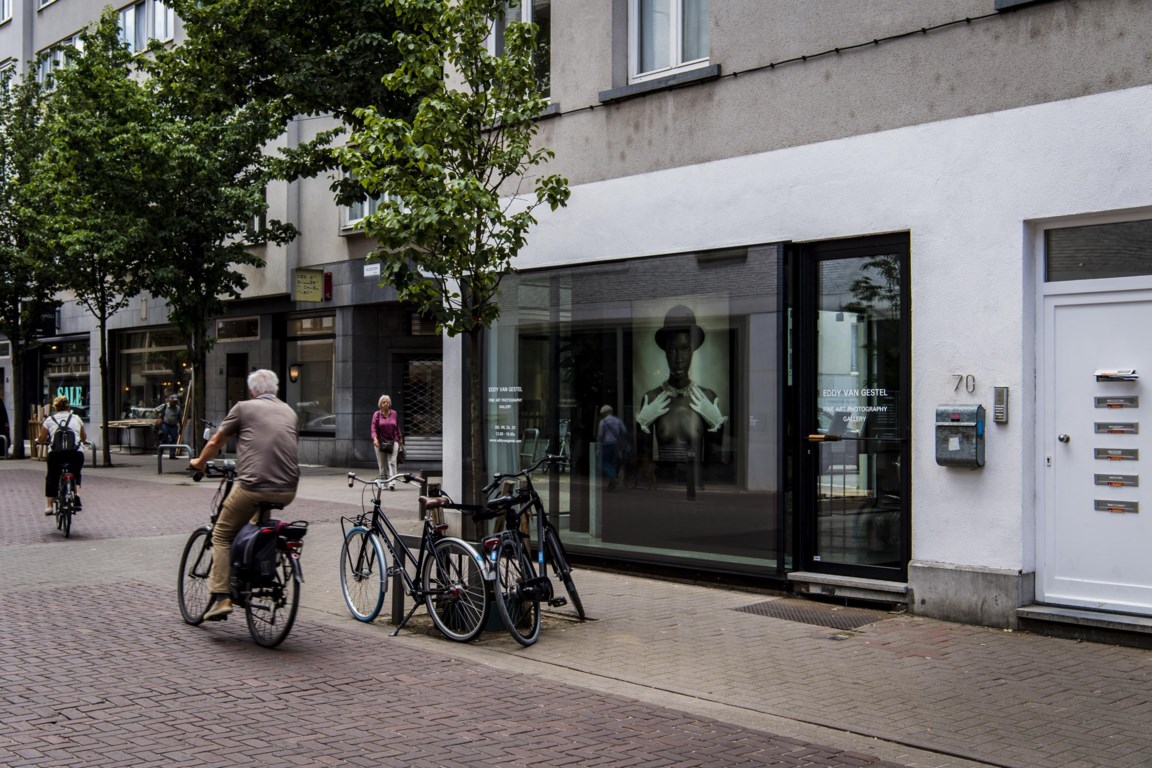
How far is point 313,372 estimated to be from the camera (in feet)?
92.5

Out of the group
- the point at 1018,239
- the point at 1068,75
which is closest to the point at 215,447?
the point at 1018,239

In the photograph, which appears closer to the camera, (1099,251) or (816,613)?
(1099,251)

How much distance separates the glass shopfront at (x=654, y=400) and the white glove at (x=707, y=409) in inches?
0.4

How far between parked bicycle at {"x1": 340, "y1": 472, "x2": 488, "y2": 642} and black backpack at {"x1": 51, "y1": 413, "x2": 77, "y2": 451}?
7694 mm

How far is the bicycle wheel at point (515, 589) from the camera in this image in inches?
316

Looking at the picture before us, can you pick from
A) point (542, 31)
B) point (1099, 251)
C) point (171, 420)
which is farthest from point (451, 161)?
point (171, 420)

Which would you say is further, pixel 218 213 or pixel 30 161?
pixel 30 161

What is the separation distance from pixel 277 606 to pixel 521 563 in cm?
165

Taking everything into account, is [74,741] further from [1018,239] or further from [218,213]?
Result: [218,213]

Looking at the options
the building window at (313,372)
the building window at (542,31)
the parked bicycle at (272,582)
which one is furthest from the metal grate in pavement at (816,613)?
the building window at (313,372)

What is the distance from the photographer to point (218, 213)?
917 inches

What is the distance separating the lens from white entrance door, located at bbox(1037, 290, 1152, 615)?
8000mm

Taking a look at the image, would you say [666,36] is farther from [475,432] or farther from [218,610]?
[218,610]

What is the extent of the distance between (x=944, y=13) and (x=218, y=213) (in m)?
17.4
